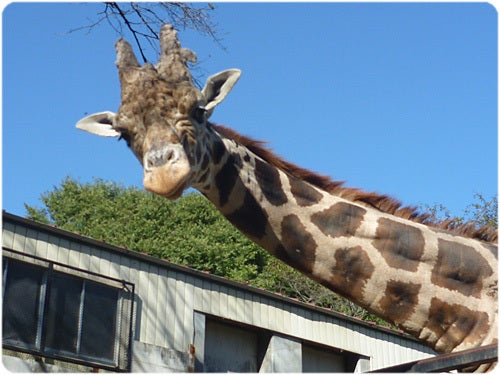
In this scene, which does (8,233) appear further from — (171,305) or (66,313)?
(171,305)

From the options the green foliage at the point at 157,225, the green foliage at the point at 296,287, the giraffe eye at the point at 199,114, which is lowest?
the giraffe eye at the point at 199,114

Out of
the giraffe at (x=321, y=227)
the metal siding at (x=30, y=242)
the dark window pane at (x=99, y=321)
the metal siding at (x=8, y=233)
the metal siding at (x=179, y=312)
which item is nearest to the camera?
the giraffe at (x=321, y=227)

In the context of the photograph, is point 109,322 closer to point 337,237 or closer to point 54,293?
point 54,293

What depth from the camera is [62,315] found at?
55.6 feet

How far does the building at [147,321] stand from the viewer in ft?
54.1

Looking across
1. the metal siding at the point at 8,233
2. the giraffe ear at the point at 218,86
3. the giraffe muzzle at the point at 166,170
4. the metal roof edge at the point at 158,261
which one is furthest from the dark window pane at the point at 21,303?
the giraffe muzzle at the point at 166,170

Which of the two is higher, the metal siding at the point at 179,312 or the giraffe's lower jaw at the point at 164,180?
the metal siding at the point at 179,312

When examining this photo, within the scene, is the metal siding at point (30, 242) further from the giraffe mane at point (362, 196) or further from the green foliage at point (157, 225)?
the green foliage at point (157, 225)

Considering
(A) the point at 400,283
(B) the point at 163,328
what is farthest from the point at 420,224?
(B) the point at 163,328

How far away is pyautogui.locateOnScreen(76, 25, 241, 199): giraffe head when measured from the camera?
6.14 m

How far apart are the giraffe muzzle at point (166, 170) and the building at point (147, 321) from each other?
10.5 meters

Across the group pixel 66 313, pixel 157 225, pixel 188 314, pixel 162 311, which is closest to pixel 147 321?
pixel 162 311

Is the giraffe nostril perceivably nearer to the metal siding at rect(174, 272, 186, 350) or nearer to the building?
the building

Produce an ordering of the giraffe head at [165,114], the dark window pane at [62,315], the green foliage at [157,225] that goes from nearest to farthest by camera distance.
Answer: the giraffe head at [165,114]
the dark window pane at [62,315]
the green foliage at [157,225]
